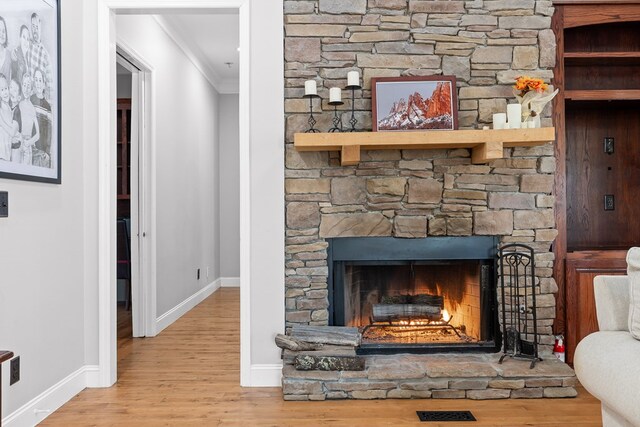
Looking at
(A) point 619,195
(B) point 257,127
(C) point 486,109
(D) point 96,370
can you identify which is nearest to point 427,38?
(C) point 486,109

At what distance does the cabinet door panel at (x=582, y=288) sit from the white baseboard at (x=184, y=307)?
317 centimetres

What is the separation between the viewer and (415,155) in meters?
3.15

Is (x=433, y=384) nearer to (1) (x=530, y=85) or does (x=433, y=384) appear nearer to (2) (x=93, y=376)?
(1) (x=530, y=85)

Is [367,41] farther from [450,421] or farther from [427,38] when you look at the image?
[450,421]

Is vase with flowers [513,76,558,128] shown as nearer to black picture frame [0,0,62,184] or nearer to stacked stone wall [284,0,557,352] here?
stacked stone wall [284,0,557,352]

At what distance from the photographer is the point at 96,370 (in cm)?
307

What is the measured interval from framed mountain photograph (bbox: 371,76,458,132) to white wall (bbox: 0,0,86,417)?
1715 mm

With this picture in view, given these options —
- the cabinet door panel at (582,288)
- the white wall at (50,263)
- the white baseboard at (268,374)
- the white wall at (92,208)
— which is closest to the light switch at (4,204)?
the white wall at (50,263)

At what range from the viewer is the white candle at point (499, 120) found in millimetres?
2966

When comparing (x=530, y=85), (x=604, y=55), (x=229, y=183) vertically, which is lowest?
(x=229, y=183)

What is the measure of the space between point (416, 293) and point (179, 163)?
114 inches

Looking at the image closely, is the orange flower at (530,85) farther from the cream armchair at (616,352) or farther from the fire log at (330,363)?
the fire log at (330,363)

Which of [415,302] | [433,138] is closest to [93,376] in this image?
[415,302]

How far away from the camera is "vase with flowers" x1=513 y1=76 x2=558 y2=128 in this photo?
9.63ft
